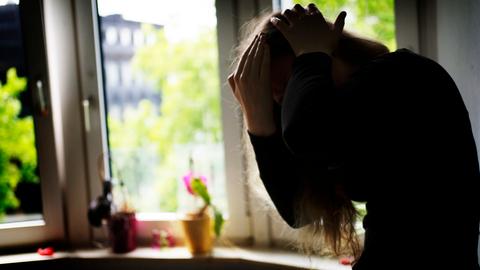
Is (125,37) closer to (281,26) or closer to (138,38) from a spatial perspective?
(138,38)

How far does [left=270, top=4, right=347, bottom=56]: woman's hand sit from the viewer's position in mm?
706

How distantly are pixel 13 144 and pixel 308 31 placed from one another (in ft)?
4.29

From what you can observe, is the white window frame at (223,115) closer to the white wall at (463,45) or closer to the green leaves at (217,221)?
the green leaves at (217,221)

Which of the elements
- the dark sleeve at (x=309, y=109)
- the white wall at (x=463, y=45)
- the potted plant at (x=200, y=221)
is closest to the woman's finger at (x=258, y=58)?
the dark sleeve at (x=309, y=109)

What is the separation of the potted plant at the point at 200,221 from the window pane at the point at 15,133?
1.93 feet

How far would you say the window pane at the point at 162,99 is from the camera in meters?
1.54

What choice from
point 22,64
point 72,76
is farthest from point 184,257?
point 22,64

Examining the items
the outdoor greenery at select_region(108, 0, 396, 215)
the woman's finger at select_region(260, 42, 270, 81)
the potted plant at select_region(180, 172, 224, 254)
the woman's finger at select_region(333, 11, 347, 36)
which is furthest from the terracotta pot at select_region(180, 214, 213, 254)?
the woman's finger at select_region(333, 11, 347, 36)

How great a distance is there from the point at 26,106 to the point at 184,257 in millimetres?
765

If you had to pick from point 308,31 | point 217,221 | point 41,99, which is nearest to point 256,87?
point 308,31

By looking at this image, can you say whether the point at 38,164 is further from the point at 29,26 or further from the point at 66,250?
the point at 29,26

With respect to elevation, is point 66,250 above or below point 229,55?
below

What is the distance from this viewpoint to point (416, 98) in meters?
0.62

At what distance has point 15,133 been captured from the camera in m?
1.64
